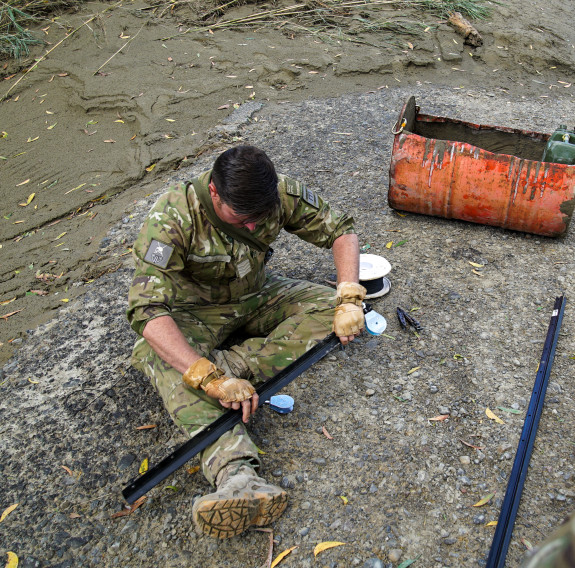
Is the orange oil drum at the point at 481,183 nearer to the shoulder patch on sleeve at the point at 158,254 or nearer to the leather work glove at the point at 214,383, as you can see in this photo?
the shoulder patch on sleeve at the point at 158,254

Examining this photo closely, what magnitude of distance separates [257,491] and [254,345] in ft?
2.97

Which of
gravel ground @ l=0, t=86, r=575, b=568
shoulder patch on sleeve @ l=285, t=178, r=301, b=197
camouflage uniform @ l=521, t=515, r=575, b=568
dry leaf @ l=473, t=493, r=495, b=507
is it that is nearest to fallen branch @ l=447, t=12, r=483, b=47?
gravel ground @ l=0, t=86, r=575, b=568

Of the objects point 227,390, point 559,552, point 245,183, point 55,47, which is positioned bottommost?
point 227,390

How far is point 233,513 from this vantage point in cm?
200

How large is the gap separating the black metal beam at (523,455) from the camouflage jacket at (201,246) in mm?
1243

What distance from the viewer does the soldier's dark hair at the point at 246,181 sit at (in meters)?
2.28

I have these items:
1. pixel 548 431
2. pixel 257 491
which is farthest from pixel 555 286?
pixel 257 491

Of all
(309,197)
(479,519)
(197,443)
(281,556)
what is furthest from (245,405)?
(309,197)

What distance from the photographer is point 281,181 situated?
280 centimetres

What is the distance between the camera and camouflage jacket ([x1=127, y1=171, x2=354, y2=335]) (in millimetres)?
2457

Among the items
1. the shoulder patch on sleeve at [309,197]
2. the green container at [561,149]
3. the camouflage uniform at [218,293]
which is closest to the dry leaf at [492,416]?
the camouflage uniform at [218,293]

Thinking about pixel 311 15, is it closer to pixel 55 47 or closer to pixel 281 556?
pixel 55 47

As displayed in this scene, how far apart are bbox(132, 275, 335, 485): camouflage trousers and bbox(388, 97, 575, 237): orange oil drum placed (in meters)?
1.37

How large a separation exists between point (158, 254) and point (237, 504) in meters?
1.12
